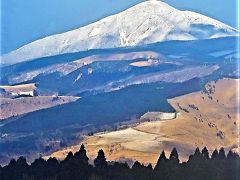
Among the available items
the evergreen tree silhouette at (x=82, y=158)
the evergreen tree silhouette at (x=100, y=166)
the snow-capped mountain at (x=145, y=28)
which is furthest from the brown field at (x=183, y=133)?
the snow-capped mountain at (x=145, y=28)

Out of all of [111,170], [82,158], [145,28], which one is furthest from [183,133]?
[145,28]

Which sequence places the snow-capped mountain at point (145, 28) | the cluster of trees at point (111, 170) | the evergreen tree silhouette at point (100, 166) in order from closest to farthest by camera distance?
the cluster of trees at point (111, 170)
the evergreen tree silhouette at point (100, 166)
the snow-capped mountain at point (145, 28)

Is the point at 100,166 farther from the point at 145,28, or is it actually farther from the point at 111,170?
the point at 145,28

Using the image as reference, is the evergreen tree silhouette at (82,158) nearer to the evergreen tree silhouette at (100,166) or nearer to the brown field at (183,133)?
the evergreen tree silhouette at (100,166)

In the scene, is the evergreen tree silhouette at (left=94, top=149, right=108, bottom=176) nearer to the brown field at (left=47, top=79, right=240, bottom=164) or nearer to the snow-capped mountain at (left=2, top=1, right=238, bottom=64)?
the brown field at (left=47, top=79, right=240, bottom=164)

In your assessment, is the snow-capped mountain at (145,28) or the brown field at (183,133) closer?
the brown field at (183,133)

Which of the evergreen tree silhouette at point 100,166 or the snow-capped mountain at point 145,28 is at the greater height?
the snow-capped mountain at point 145,28

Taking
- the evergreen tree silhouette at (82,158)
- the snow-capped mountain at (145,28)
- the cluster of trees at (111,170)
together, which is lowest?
the cluster of trees at (111,170)
